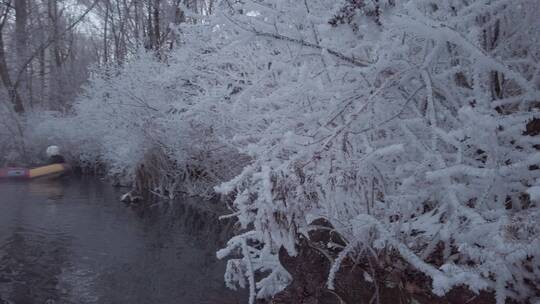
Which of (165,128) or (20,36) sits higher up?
(20,36)

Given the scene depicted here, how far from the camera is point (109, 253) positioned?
6.89 m

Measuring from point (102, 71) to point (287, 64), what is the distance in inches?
465

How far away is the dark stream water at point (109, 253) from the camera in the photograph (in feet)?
17.4

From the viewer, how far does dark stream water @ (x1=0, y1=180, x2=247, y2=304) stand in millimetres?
5312

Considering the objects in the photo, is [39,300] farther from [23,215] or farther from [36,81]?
[36,81]

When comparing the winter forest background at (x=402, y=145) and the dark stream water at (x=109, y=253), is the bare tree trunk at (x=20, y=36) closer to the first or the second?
the dark stream water at (x=109, y=253)

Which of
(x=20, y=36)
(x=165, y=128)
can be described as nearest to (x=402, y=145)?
(x=165, y=128)

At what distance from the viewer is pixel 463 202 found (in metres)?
2.96

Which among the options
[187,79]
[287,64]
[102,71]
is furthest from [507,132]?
[102,71]

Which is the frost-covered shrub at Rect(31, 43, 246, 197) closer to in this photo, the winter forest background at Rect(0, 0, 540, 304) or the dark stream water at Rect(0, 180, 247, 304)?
the dark stream water at Rect(0, 180, 247, 304)

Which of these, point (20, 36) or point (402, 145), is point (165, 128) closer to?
point (402, 145)

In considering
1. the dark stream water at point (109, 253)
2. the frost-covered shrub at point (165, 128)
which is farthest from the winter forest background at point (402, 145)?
the frost-covered shrub at point (165, 128)

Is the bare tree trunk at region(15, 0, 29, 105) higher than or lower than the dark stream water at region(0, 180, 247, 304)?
higher

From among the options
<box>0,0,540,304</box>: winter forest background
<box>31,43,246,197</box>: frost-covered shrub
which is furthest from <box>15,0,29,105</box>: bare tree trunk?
<box>0,0,540,304</box>: winter forest background
